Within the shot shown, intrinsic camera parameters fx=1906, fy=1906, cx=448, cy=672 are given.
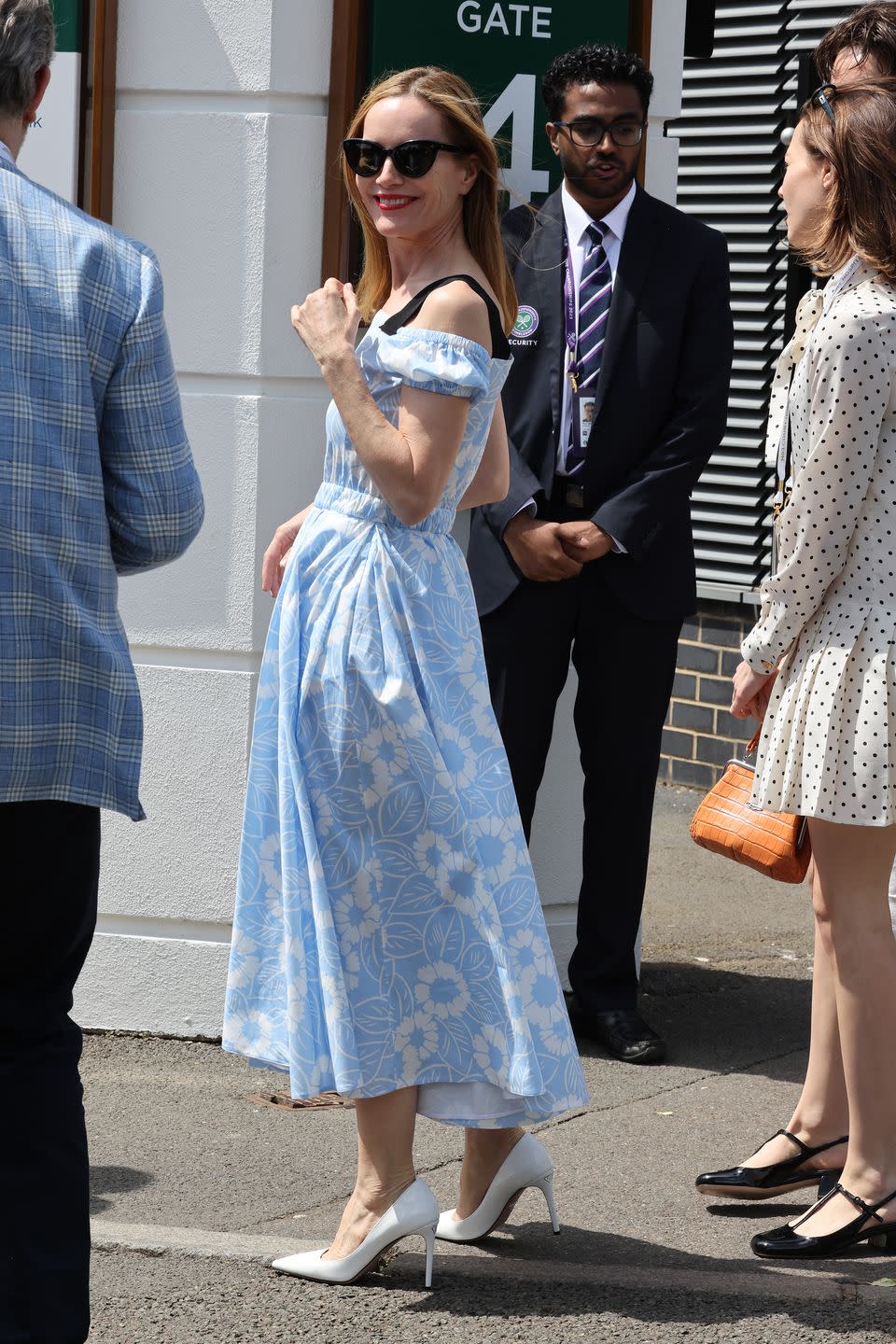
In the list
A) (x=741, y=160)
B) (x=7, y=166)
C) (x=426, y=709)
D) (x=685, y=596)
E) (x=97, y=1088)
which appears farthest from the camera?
(x=741, y=160)

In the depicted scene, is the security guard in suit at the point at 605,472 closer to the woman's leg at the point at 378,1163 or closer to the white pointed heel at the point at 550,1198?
the white pointed heel at the point at 550,1198

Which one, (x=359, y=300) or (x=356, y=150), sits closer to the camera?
(x=356, y=150)

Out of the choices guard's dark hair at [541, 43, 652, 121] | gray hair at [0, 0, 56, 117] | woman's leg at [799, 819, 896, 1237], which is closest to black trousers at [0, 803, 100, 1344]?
gray hair at [0, 0, 56, 117]

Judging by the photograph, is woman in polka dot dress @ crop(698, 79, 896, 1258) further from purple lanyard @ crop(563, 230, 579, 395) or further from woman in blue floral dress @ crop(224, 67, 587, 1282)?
purple lanyard @ crop(563, 230, 579, 395)

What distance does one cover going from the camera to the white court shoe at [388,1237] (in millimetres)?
3453

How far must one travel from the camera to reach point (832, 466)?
11.8 feet

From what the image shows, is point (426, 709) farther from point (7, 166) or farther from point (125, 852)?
point (125, 852)

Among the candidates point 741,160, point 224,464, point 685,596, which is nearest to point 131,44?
point 224,464

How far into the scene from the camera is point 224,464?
499 cm

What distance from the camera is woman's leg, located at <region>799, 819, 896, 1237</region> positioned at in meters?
3.69

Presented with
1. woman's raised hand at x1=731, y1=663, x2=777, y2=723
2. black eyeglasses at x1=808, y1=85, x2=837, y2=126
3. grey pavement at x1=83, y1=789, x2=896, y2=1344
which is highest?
black eyeglasses at x1=808, y1=85, x2=837, y2=126

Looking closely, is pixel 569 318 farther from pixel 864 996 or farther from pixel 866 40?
pixel 864 996

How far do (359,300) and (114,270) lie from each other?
3.92ft

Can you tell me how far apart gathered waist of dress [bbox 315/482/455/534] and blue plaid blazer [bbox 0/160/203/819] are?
2.33 ft
